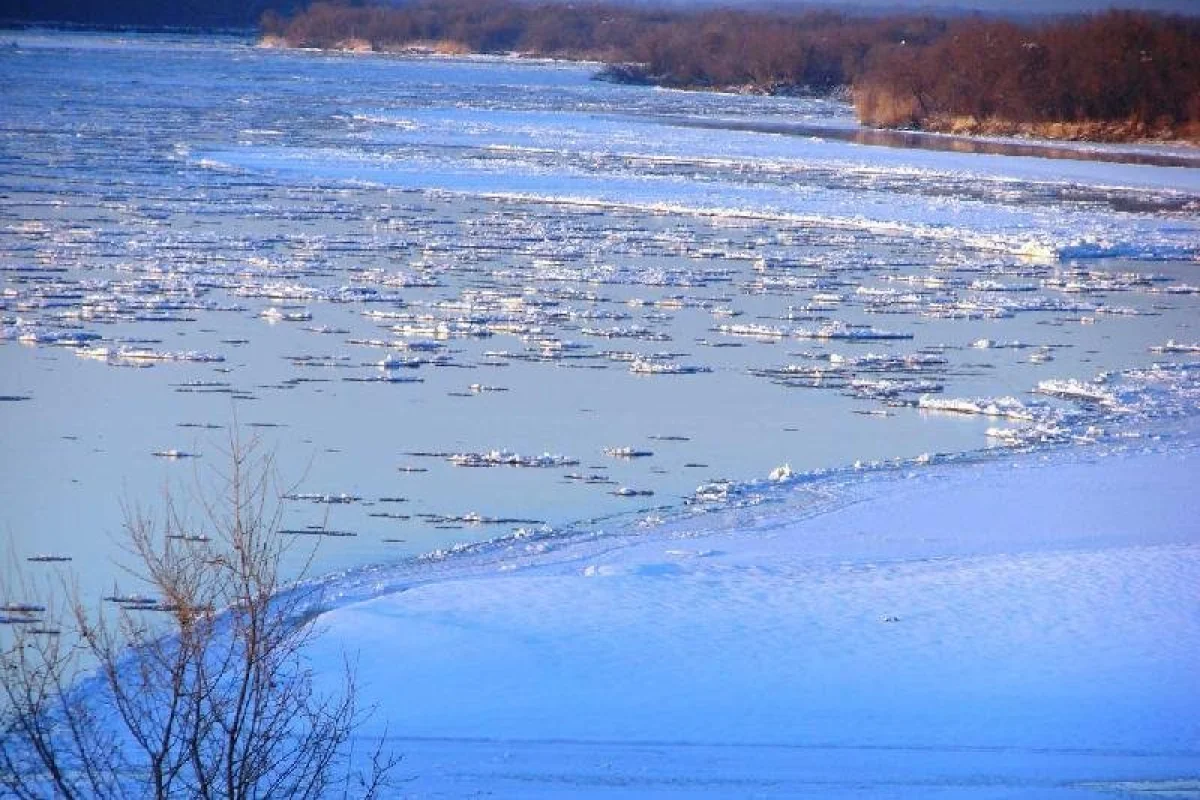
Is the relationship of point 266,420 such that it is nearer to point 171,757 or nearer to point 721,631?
point 721,631

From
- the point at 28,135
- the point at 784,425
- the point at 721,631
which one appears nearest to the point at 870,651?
the point at 721,631

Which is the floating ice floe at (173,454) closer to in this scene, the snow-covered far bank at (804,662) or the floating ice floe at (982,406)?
the snow-covered far bank at (804,662)

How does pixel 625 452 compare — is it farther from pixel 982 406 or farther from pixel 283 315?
pixel 283 315

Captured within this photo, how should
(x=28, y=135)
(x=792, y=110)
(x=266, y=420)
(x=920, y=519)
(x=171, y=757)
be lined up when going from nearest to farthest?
(x=171, y=757), (x=920, y=519), (x=266, y=420), (x=28, y=135), (x=792, y=110)

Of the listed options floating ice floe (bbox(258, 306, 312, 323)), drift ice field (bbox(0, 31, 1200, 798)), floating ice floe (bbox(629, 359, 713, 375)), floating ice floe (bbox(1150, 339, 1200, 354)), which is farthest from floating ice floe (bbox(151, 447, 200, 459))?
floating ice floe (bbox(1150, 339, 1200, 354))

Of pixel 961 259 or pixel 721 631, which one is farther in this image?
pixel 961 259

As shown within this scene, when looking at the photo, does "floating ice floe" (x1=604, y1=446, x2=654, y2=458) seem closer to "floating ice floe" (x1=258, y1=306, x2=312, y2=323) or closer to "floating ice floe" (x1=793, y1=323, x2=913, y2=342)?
"floating ice floe" (x1=793, y1=323, x2=913, y2=342)

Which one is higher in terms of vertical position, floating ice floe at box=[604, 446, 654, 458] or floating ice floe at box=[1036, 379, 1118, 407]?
floating ice floe at box=[1036, 379, 1118, 407]
